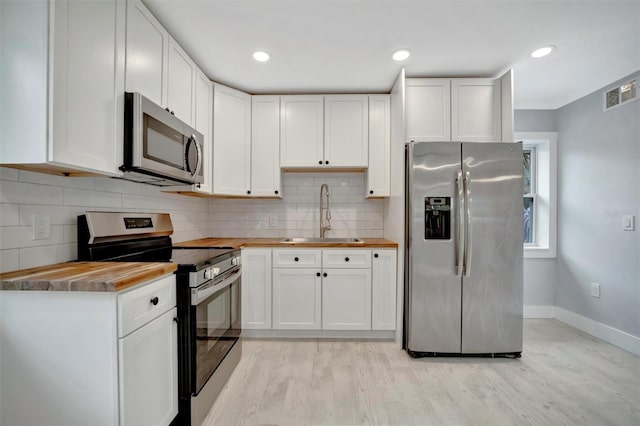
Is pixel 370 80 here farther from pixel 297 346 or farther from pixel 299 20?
pixel 297 346

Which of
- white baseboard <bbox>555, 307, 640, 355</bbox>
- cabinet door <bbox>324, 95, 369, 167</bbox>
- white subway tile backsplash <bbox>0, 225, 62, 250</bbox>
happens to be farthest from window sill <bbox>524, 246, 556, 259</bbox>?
white subway tile backsplash <bbox>0, 225, 62, 250</bbox>

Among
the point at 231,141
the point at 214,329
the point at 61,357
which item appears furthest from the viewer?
the point at 231,141

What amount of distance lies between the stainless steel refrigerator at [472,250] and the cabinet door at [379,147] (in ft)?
1.78

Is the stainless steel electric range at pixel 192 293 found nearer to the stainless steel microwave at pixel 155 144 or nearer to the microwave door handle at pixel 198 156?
the stainless steel microwave at pixel 155 144

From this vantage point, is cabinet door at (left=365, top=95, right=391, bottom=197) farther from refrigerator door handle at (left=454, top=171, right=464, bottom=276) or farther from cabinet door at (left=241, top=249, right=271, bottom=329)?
cabinet door at (left=241, top=249, right=271, bottom=329)

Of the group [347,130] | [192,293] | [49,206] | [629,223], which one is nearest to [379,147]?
[347,130]

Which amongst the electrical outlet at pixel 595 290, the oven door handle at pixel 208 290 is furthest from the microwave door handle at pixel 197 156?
the electrical outlet at pixel 595 290

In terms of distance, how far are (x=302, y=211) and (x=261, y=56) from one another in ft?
5.21

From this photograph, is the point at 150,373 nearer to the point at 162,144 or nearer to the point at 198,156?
the point at 162,144

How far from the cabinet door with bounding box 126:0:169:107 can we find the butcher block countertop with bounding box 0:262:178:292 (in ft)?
3.07

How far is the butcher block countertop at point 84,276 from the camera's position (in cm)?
112

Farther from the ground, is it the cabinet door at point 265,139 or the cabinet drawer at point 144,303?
the cabinet door at point 265,139

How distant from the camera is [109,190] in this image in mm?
1872

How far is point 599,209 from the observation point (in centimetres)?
295
